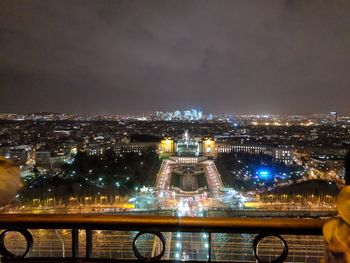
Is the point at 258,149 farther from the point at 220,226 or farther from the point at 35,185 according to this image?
the point at 220,226

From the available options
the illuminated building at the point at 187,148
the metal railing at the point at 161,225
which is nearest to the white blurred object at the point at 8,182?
the metal railing at the point at 161,225

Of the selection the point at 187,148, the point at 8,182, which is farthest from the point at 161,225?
the point at 187,148

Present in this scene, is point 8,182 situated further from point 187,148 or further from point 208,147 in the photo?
point 187,148

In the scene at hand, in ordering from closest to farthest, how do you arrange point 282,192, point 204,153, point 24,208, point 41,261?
point 41,261, point 24,208, point 282,192, point 204,153

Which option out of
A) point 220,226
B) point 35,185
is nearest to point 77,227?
point 220,226

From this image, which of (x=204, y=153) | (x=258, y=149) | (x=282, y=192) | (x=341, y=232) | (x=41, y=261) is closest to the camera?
(x=341, y=232)

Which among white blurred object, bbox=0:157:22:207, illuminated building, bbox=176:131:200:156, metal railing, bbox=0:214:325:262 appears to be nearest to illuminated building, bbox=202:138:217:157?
illuminated building, bbox=176:131:200:156

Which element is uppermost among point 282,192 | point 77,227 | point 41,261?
point 77,227
